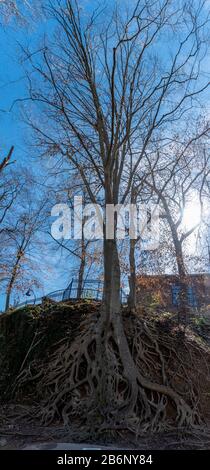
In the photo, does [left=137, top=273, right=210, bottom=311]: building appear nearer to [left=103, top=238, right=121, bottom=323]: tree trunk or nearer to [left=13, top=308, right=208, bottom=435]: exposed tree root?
[left=13, top=308, right=208, bottom=435]: exposed tree root

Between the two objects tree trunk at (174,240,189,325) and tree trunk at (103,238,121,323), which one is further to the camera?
tree trunk at (174,240,189,325)

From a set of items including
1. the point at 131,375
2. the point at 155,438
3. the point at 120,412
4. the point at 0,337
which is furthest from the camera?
the point at 0,337

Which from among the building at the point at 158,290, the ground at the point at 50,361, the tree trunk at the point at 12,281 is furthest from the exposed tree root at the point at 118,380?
the tree trunk at the point at 12,281

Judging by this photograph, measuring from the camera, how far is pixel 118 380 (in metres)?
6.93

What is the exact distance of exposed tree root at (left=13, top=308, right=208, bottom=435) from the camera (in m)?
6.33

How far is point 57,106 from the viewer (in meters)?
9.02

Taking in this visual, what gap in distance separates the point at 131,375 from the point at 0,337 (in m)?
5.37

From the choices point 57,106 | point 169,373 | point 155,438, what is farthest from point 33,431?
point 57,106

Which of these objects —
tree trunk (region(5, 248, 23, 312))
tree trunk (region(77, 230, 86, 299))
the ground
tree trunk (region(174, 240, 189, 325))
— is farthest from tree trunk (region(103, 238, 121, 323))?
tree trunk (region(5, 248, 23, 312))

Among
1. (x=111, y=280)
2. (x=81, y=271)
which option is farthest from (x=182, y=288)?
(x=81, y=271)

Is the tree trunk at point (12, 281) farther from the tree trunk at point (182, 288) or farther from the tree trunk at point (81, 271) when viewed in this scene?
the tree trunk at point (182, 288)

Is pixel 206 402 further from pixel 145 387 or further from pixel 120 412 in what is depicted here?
pixel 120 412

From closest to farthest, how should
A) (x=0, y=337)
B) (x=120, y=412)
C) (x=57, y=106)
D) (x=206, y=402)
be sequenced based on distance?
(x=120, y=412), (x=206, y=402), (x=57, y=106), (x=0, y=337)

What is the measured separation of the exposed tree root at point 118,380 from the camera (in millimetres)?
6332
